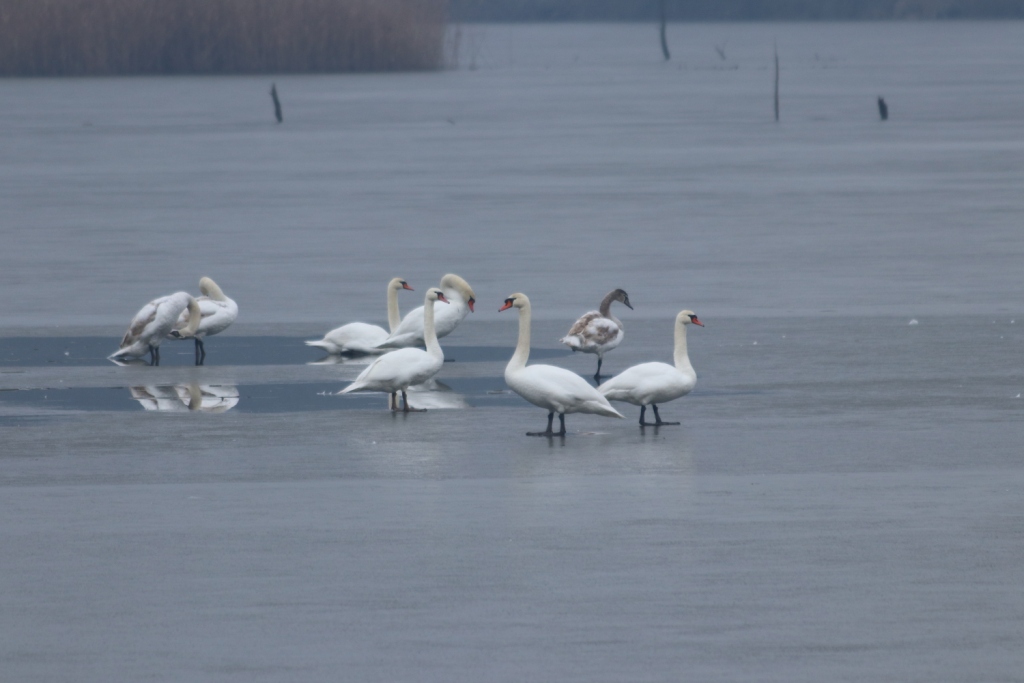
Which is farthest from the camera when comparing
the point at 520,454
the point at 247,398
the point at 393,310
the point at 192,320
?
the point at 192,320

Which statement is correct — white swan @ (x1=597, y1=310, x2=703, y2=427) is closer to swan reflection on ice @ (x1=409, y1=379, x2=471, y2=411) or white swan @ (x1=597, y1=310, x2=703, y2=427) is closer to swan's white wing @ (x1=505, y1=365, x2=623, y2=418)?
swan's white wing @ (x1=505, y1=365, x2=623, y2=418)

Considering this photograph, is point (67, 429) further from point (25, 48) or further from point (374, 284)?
point (25, 48)

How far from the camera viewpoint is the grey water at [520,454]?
249 inches

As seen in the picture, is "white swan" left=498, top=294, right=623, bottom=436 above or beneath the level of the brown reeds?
beneath

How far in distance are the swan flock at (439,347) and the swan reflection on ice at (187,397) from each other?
2.45 ft

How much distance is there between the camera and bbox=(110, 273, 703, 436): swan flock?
10062 mm

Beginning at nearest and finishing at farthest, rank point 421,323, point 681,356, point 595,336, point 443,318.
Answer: point 681,356, point 595,336, point 421,323, point 443,318

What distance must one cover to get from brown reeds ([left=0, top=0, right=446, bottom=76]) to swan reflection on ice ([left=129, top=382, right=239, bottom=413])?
2169 inches

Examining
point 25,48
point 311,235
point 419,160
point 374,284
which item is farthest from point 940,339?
point 25,48

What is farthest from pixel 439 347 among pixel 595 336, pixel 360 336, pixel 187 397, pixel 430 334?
pixel 360 336

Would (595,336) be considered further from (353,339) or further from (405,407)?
(405,407)

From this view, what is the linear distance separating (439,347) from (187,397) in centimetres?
160

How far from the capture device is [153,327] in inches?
521

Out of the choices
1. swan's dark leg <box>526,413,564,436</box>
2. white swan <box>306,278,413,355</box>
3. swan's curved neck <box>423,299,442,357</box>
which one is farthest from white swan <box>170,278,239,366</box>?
swan's dark leg <box>526,413,564,436</box>
